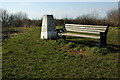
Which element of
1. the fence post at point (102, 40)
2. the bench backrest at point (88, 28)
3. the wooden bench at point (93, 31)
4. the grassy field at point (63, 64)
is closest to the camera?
the grassy field at point (63, 64)

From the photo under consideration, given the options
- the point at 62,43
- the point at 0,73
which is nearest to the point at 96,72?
the point at 0,73

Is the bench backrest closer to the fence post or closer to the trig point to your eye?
the fence post

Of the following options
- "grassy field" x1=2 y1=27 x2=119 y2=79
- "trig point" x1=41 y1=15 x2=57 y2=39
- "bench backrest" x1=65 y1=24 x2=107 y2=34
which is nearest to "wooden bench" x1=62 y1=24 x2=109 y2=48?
"bench backrest" x1=65 y1=24 x2=107 y2=34

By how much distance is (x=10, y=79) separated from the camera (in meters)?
4.14

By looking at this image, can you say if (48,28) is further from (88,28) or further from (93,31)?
(93,31)

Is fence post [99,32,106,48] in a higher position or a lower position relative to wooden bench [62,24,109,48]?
lower

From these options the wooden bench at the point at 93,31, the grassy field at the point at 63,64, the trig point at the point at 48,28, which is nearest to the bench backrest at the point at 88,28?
the wooden bench at the point at 93,31

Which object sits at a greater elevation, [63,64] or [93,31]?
[93,31]

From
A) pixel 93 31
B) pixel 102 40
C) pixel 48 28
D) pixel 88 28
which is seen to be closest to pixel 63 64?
pixel 102 40

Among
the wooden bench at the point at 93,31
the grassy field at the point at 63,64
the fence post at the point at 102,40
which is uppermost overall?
the wooden bench at the point at 93,31

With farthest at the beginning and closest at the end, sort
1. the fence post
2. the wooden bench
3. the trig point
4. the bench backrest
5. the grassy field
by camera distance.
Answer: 1. the trig point
2. the bench backrest
3. the wooden bench
4. the fence post
5. the grassy field

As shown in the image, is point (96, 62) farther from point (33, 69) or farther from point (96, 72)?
point (33, 69)

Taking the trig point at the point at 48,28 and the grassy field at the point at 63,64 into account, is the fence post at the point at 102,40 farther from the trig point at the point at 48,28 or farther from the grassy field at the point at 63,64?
the trig point at the point at 48,28

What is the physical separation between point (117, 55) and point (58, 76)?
297cm
